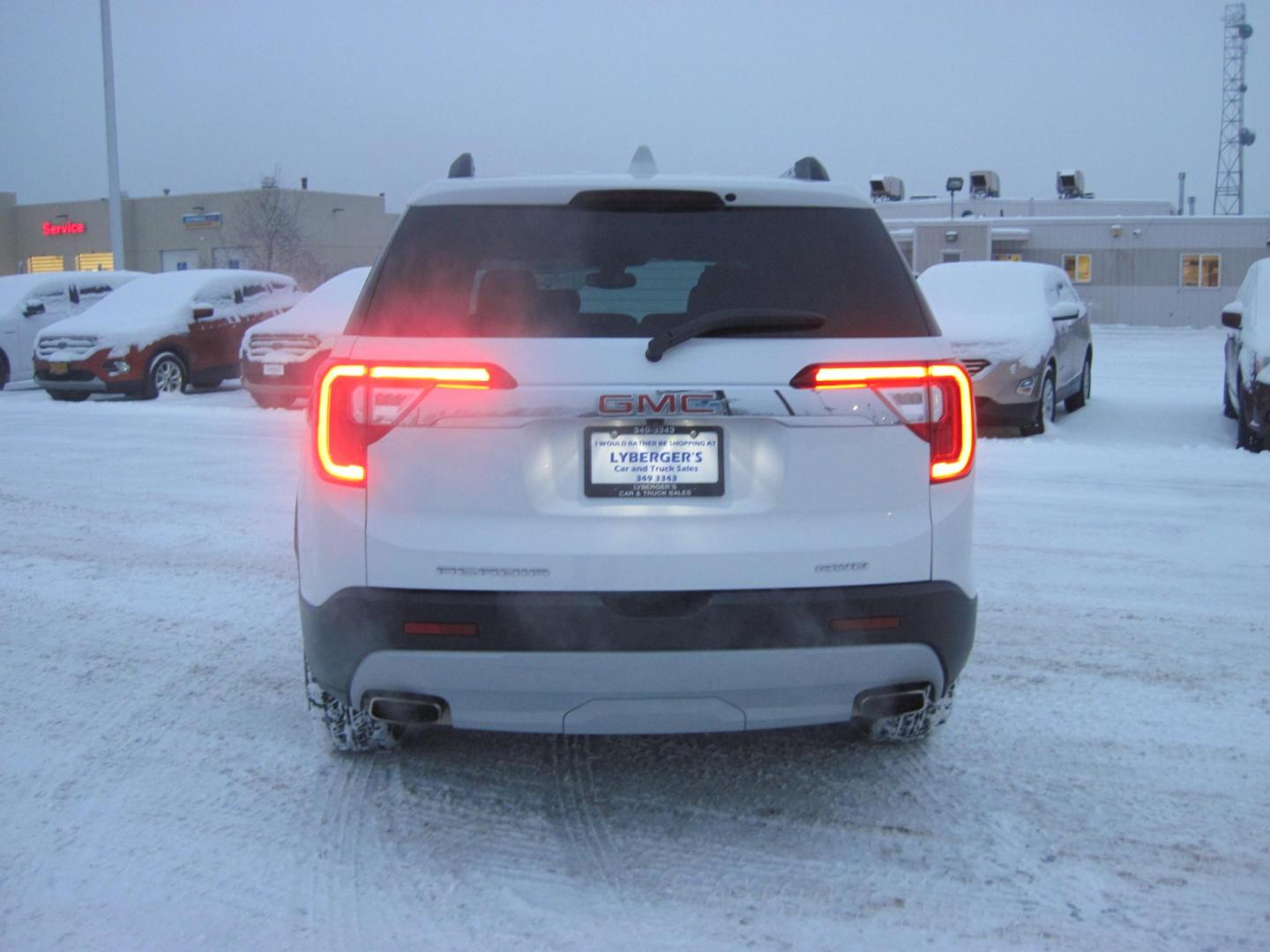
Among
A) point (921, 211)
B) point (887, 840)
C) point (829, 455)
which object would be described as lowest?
point (887, 840)

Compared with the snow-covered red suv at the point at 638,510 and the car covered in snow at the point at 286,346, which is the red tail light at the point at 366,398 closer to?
the snow-covered red suv at the point at 638,510

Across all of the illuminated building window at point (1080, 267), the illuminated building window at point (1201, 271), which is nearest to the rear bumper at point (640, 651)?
the illuminated building window at point (1080, 267)

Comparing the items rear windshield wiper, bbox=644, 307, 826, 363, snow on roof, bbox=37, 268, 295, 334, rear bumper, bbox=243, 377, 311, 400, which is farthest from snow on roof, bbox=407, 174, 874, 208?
snow on roof, bbox=37, 268, 295, 334

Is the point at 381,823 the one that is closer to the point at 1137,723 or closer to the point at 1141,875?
the point at 1141,875

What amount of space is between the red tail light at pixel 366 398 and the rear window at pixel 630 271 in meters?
0.13

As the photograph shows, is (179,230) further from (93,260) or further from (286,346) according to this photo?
(286,346)

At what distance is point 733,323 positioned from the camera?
10.4 feet

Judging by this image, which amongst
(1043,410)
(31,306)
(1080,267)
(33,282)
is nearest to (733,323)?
(1043,410)

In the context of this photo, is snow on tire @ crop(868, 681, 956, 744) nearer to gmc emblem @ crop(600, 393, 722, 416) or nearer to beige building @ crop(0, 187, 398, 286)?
gmc emblem @ crop(600, 393, 722, 416)

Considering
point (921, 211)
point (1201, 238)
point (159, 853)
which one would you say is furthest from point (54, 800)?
point (921, 211)

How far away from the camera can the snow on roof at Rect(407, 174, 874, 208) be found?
343 centimetres

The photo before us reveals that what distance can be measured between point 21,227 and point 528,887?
3252 inches

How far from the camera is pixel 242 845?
339 cm

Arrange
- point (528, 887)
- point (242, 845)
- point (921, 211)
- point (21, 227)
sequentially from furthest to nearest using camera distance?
Answer: point (21, 227)
point (921, 211)
point (242, 845)
point (528, 887)
